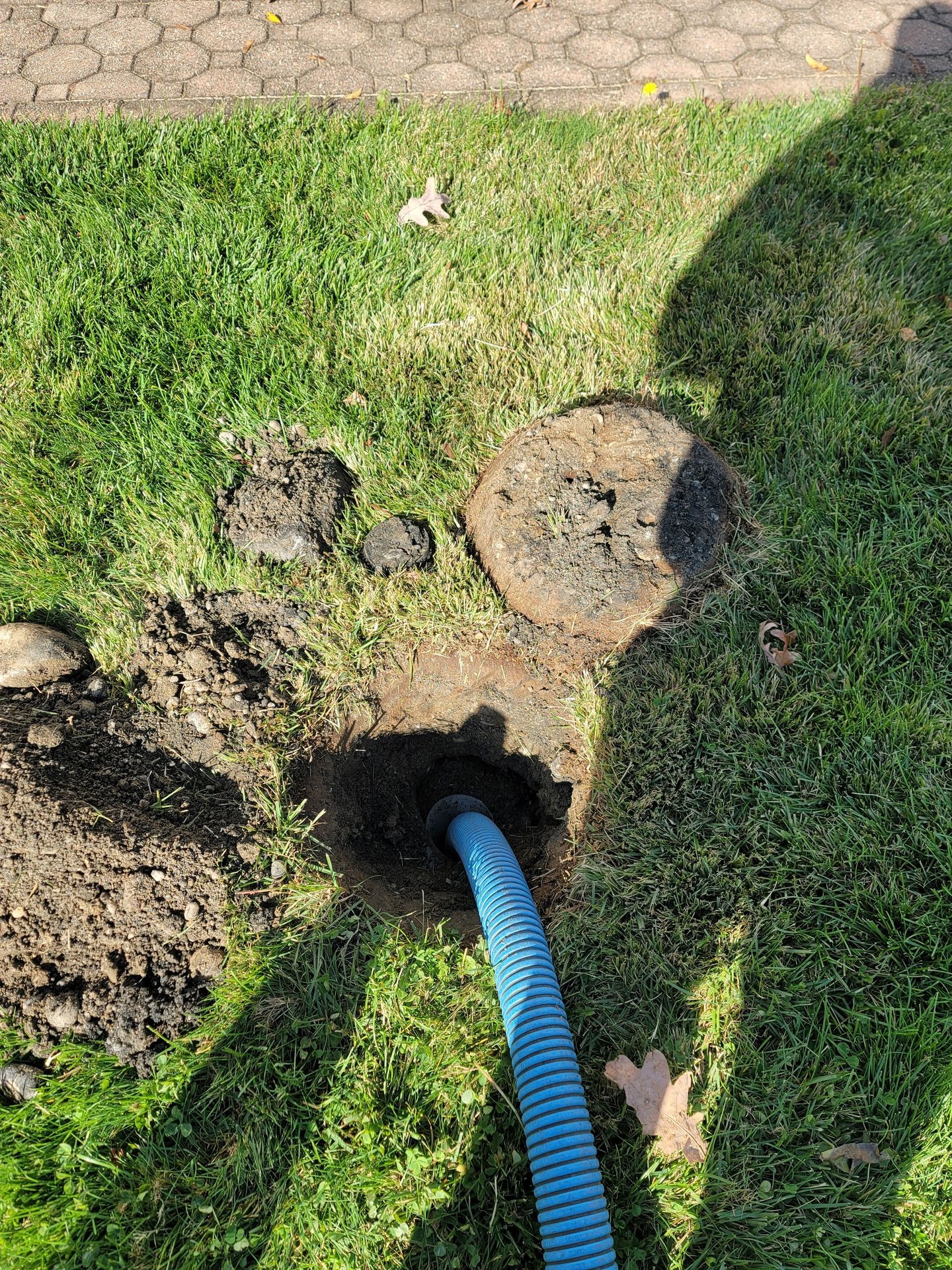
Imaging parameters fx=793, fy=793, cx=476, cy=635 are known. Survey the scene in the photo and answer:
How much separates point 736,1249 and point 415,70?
17.6 feet

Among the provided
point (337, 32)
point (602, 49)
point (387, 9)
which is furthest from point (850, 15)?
point (337, 32)

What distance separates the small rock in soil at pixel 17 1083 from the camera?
2037 mm

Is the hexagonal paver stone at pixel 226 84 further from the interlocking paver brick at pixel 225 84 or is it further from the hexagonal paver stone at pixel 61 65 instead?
the hexagonal paver stone at pixel 61 65

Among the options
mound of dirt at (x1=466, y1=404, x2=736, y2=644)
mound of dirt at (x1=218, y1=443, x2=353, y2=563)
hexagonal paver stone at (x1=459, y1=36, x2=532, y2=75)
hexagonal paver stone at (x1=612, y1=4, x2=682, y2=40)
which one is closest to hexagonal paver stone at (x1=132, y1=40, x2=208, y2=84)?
hexagonal paver stone at (x1=459, y1=36, x2=532, y2=75)

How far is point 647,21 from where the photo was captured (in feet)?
15.4

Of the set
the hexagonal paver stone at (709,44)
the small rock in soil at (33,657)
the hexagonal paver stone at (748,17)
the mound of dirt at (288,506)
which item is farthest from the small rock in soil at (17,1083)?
the hexagonal paver stone at (748,17)

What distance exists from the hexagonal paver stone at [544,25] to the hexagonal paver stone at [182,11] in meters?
1.78

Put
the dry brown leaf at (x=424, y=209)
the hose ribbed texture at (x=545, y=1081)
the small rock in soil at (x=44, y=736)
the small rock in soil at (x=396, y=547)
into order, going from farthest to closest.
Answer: the dry brown leaf at (x=424, y=209)
the small rock in soil at (x=396, y=547)
the small rock in soil at (x=44, y=736)
the hose ribbed texture at (x=545, y=1081)

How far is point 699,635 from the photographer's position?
269 cm

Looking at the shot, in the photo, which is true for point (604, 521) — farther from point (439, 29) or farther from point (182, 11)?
point (182, 11)

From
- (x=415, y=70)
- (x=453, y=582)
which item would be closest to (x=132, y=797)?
(x=453, y=582)

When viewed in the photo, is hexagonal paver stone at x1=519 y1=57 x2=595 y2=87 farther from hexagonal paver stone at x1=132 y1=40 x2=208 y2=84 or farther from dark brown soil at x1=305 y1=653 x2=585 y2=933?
dark brown soil at x1=305 y1=653 x2=585 y2=933

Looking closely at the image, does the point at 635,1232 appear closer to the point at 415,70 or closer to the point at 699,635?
the point at 699,635

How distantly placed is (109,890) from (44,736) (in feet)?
1.85
